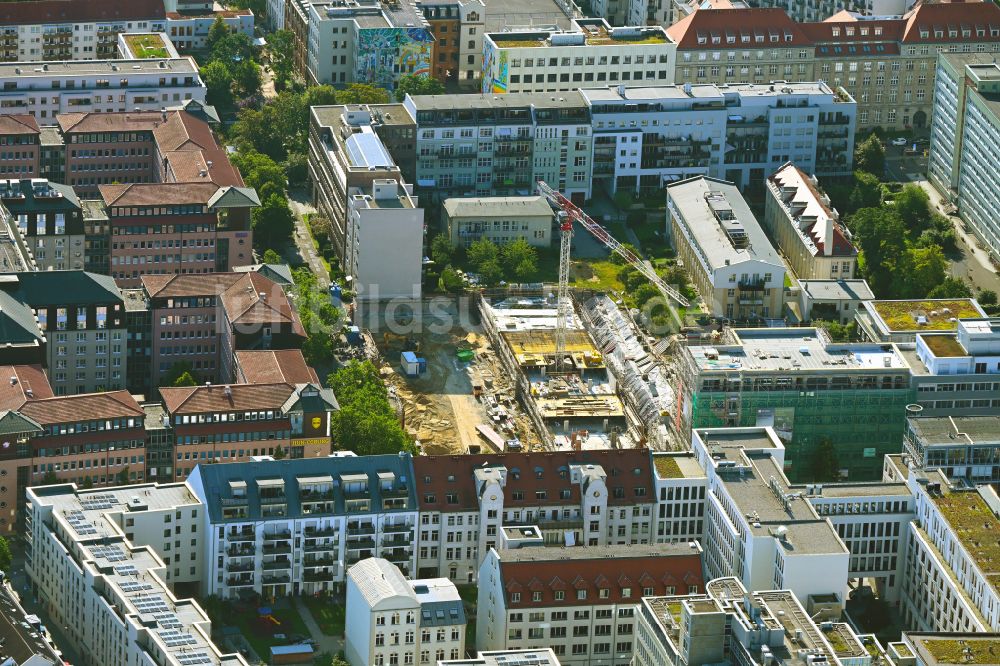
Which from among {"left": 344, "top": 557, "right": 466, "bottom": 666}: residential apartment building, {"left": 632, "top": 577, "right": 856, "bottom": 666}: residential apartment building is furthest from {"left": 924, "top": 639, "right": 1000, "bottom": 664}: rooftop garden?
{"left": 344, "top": 557, "right": 466, "bottom": 666}: residential apartment building

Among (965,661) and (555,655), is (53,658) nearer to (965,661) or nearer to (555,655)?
Answer: (555,655)

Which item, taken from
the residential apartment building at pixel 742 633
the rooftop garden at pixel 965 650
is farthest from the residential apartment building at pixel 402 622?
the rooftop garden at pixel 965 650

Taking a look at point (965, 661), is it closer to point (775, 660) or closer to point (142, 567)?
point (775, 660)

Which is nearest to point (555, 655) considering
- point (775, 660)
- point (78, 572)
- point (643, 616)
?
point (643, 616)

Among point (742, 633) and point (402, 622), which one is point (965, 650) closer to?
point (742, 633)

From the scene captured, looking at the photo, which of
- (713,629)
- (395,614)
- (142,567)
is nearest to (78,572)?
(142,567)

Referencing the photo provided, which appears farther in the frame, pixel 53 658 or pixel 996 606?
pixel 996 606
